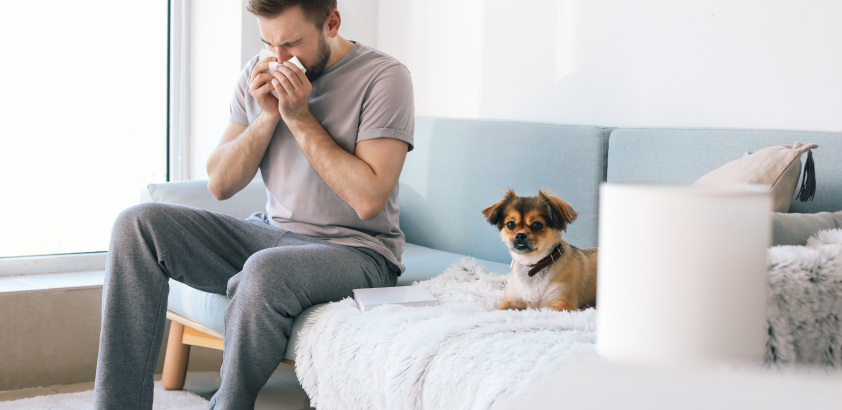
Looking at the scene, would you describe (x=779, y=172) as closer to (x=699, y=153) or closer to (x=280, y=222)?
(x=699, y=153)

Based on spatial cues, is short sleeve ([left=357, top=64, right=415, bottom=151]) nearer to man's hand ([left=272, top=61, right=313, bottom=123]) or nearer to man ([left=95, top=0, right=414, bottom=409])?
man ([left=95, top=0, right=414, bottom=409])

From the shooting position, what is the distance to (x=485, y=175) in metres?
2.12

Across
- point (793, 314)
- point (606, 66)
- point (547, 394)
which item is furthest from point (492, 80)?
point (547, 394)

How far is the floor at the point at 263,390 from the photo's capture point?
206 cm

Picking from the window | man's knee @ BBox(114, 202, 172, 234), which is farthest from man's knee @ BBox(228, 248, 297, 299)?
the window

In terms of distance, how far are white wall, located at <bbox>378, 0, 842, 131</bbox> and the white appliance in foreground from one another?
1.51 m

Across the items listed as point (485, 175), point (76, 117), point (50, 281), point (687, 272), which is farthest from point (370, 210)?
point (76, 117)

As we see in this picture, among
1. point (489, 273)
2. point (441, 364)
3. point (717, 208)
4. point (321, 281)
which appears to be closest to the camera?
point (717, 208)

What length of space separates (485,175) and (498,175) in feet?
0.17

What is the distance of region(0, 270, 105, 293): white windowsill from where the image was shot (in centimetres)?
226

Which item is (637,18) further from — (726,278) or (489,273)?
(726,278)

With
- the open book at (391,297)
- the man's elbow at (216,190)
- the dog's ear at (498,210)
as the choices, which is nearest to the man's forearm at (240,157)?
the man's elbow at (216,190)

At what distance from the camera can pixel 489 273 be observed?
5.94 feet

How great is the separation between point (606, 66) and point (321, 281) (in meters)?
1.22
